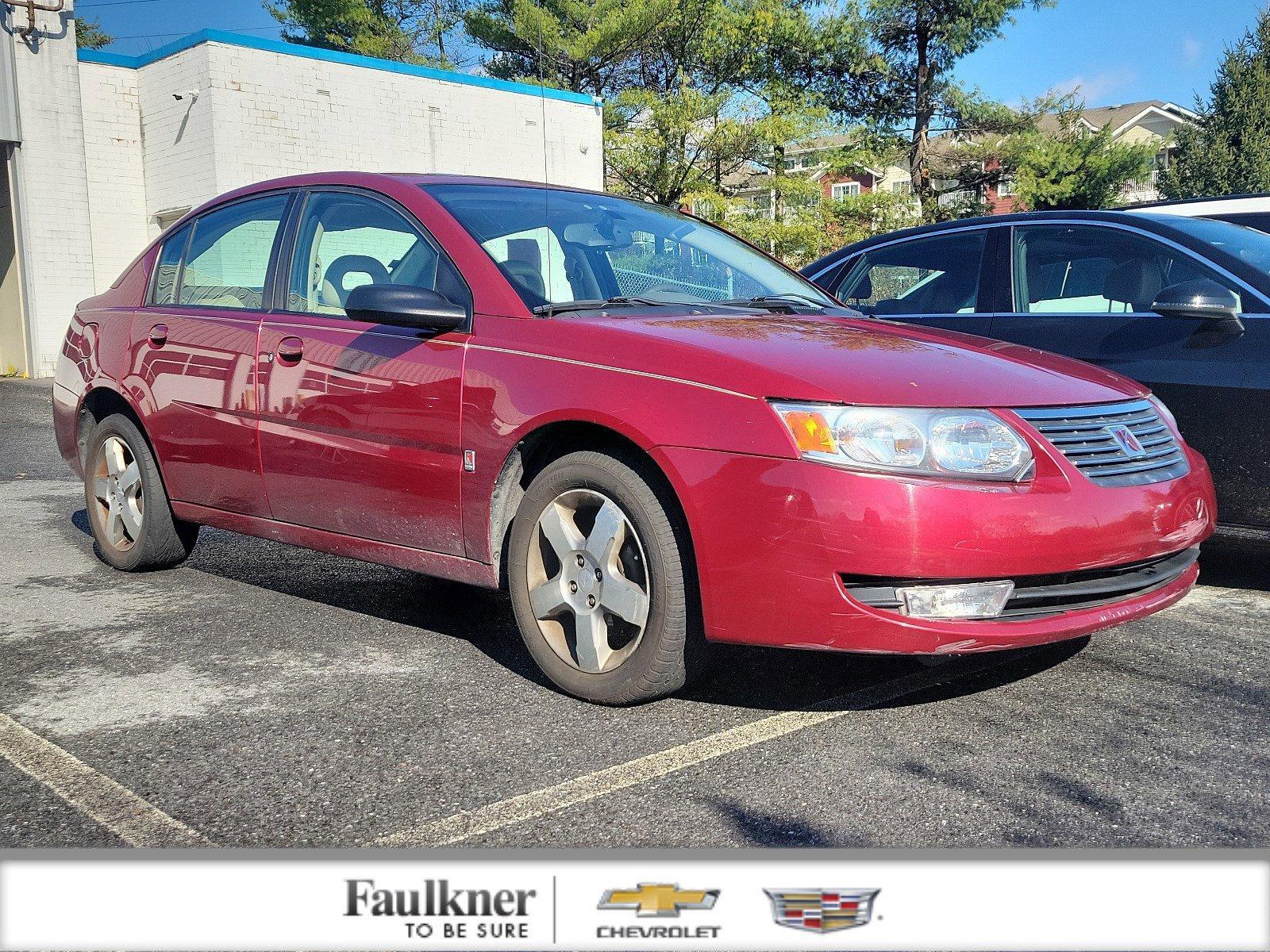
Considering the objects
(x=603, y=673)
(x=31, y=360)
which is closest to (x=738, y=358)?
(x=603, y=673)

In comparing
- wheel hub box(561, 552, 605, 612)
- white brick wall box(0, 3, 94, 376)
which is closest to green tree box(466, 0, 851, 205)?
white brick wall box(0, 3, 94, 376)

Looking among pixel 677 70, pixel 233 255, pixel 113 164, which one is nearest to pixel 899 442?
pixel 233 255

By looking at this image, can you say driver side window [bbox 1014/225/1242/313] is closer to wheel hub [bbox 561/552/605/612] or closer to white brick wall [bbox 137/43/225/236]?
wheel hub [bbox 561/552/605/612]

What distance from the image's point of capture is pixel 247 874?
2.28 m

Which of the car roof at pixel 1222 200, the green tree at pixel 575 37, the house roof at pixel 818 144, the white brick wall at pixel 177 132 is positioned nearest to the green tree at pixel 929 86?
the house roof at pixel 818 144

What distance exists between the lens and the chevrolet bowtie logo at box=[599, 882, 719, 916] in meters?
2.10

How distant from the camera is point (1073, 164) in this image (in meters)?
36.0

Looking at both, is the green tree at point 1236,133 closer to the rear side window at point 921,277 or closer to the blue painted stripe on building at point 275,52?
the blue painted stripe on building at point 275,52

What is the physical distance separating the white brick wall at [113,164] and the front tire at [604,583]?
18.9 metres

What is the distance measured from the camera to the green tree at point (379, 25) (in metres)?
37.7

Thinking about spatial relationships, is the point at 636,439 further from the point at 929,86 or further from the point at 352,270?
the point at 929,86

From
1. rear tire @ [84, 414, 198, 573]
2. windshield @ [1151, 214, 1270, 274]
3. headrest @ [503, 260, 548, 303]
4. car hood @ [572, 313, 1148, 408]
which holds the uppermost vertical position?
windshield @ [1151, 214, 1270, 274]

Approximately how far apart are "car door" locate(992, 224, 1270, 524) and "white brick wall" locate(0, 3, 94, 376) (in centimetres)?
1697

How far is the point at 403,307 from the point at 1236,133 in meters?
37.2
